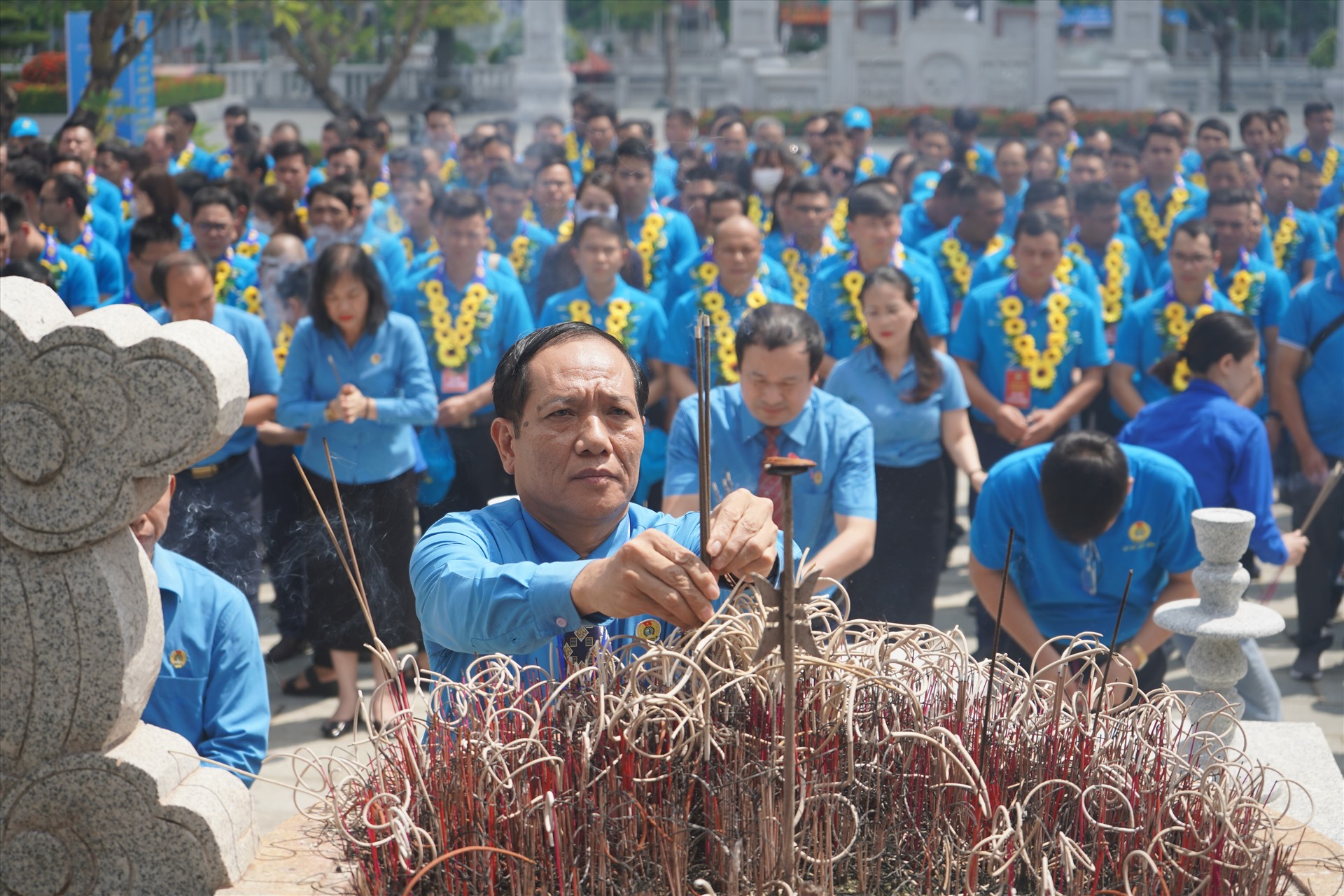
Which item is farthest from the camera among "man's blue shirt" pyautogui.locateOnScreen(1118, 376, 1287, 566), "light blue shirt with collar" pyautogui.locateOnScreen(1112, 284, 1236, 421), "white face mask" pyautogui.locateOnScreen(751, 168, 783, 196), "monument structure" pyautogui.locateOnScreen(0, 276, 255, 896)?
"white face mask" pyautogui.locateOnScreen(751, 168, 783, 196)

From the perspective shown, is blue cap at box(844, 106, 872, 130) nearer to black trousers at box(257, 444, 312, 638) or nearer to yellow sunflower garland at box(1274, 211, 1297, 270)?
yellow sunflower garland at box(1274, 211, 1297, 270)

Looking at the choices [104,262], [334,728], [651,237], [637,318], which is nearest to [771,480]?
[334,728]

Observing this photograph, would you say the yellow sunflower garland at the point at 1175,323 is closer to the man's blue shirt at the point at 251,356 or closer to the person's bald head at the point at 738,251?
the person's bald head at the point at 738,251

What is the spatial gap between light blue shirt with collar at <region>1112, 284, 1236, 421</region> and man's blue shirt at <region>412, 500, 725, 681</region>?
409 centimetres

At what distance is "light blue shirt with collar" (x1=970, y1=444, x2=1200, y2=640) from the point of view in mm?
3768

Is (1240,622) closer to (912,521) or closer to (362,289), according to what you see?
(912,521)

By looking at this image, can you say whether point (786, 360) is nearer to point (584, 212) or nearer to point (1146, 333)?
point (1146, 333)

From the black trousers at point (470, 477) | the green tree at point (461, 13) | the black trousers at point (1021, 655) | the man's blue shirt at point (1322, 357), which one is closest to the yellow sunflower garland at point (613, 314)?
the black trousers at point (470, 477)

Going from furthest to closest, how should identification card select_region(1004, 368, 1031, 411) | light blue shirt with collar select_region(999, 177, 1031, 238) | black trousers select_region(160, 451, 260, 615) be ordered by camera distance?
light blue shirt with collar select_region(999, 177, 1031, 238) → identification card select_region(1004, 368, 1031, 411) → black trousers select_region(160, 451, 260, 615)

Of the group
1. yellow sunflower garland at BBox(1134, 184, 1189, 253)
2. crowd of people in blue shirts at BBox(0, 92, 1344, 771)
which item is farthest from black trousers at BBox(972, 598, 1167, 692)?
yellow sunflower garland at BBox(1134, 184, 1189, 253)

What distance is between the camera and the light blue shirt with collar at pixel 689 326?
559 centimetres

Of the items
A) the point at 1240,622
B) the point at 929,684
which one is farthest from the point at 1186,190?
the point at 929,684

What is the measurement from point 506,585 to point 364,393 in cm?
311

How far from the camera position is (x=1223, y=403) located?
14.7 ft
